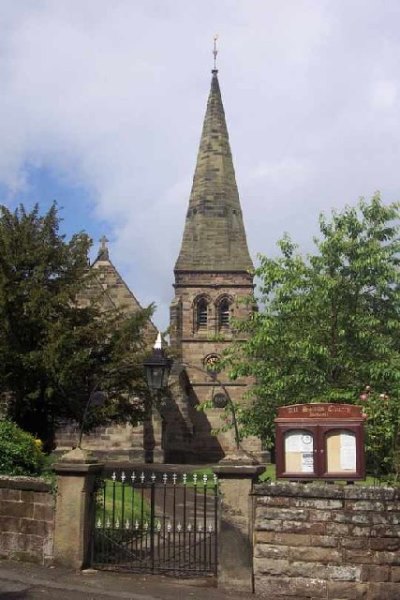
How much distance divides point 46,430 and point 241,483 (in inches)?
511

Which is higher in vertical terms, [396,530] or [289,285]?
[289,285]

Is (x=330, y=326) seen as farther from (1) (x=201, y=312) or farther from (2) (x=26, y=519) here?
(1) (x=201, y=312)

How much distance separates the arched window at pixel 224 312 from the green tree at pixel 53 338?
16.4 m

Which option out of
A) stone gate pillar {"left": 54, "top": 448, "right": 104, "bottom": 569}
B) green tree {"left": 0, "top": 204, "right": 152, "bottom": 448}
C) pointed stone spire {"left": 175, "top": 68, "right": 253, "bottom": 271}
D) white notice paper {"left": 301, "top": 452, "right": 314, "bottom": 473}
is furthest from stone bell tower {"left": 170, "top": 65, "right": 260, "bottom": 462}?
white notice paper {"left": 301, "top": 452, "right": 314, "bottom": 473}

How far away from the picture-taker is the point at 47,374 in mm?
17047

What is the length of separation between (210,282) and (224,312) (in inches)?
71.4

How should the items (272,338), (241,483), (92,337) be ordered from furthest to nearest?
(92,337) → (272,338) → (241,483)

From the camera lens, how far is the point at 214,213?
38094 mm

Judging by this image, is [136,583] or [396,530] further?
[136,583]

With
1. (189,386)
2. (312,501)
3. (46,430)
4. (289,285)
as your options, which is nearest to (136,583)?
(312,501)

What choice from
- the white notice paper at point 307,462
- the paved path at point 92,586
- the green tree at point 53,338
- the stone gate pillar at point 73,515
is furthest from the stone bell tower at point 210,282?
the white notice paper at point 307,462

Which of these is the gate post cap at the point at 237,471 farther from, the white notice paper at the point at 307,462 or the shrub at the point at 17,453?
the shrub at the point at 17,453

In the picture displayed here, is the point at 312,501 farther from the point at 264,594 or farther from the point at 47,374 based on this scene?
the point at 47,374

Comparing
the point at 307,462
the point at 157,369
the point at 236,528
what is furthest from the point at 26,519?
the point at 307,462
